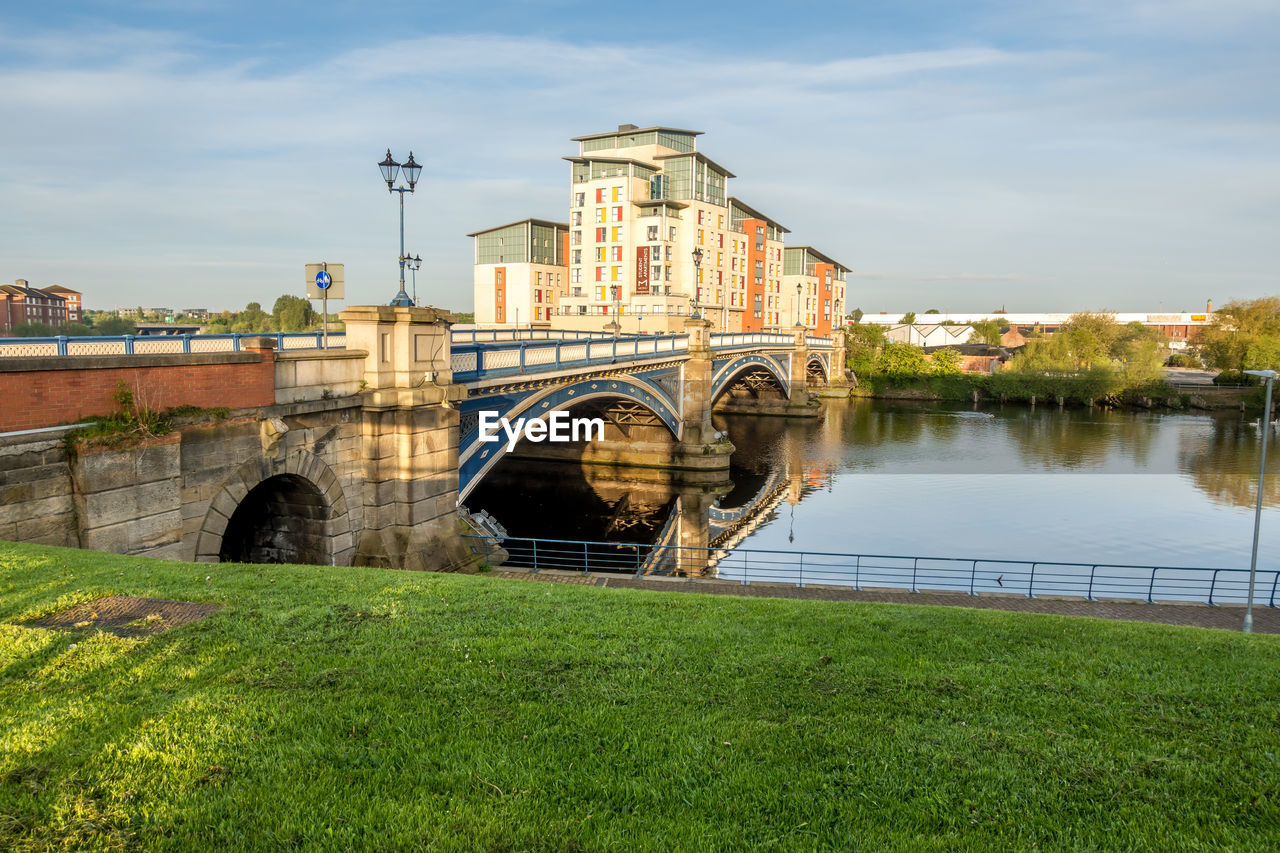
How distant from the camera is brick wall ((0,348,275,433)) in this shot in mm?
8695

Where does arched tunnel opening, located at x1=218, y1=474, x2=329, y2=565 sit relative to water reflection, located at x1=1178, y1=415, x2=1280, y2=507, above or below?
above

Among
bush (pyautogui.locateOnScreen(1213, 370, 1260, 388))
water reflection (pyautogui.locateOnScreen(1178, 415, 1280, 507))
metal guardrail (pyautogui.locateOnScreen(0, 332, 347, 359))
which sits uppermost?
metal guardrail (pyautogui.locateOnScreen(0, 332, 347, 359))

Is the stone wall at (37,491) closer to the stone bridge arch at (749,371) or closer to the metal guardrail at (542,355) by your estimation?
the metal guardrail at (542,355)

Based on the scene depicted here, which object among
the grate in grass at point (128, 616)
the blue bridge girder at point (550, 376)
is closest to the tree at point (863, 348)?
the blue bridge girder at point (550, 376)

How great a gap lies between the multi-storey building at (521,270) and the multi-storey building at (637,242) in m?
0.12

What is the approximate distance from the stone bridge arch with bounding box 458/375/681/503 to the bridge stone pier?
67mm

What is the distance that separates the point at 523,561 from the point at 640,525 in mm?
6183

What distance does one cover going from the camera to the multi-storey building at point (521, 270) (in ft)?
242

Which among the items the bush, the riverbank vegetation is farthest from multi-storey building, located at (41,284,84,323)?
the bush

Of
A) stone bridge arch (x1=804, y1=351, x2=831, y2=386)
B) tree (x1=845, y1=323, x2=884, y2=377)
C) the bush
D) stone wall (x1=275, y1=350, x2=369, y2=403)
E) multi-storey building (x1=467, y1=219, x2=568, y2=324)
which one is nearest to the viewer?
stone wall (x1=275, y1=350, x2=369, y2=403)

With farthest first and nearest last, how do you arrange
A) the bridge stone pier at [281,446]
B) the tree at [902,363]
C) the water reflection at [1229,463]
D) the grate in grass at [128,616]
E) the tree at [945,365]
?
1. the tree at [902,363]
2. the tree at [945,365]
3. the water reflection at [1229,463]
4. the bridge stone pier at [281,446]
5. the grate in grass at [128,616]

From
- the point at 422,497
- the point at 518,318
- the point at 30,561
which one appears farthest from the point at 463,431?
the point at 518,318

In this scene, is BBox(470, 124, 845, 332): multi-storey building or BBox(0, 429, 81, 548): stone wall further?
BBox(470, 124, 845, 332): multi-storey building

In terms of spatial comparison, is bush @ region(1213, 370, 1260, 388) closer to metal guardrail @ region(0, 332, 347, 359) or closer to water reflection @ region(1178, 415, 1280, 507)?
water reflection @ region(1178, 415, 1280, 507)
